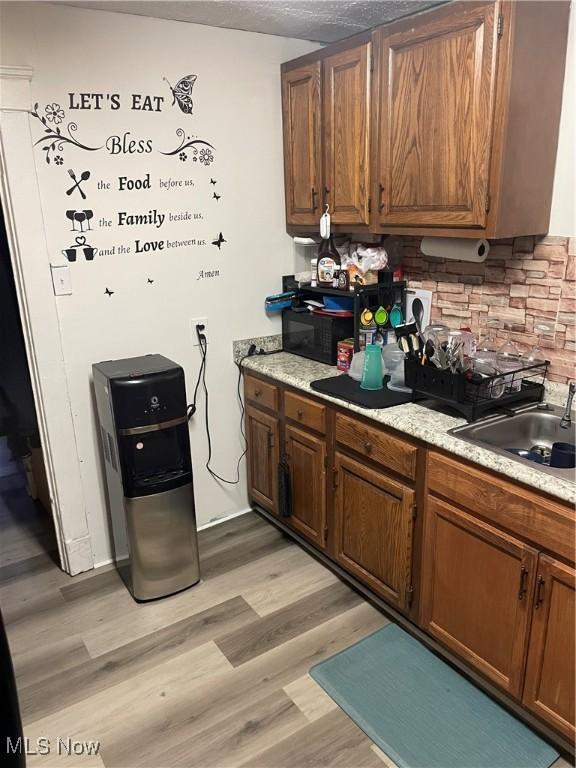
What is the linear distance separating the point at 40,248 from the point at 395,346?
5.07 feet

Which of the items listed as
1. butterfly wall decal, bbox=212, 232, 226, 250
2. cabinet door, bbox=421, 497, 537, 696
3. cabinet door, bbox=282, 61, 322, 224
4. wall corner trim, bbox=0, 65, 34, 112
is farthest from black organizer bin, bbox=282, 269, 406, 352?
wall corner trim, bbox=0, 65, 34, 112

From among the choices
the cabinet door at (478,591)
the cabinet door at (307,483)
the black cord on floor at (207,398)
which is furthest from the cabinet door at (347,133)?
the cabinet door at (478,591)

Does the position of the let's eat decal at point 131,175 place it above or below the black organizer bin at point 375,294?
above

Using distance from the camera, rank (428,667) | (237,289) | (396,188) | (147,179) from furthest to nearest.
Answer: (237,289) < (147,179) < (396,188) < (428,667)

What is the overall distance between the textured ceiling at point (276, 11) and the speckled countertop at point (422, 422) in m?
1.49

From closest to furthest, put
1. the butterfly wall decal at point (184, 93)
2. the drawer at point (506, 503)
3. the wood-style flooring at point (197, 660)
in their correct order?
the drawer at point (506, 503) < the wood-style flooring at point (197, 660) < the butterfly wall decal at point (184, 93)

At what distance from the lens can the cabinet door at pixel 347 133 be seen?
7.78 ft

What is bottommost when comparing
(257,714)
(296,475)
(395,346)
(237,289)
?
(257,714)

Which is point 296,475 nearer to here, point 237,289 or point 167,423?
point 167,423

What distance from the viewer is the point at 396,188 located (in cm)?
233

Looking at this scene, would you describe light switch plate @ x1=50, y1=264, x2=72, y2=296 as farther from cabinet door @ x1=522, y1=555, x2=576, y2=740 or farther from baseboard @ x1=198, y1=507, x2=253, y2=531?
cabinet door @ x1=522, y1=555, x2=576, y2=740

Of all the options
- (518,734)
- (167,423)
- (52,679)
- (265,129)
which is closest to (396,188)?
(265,129)

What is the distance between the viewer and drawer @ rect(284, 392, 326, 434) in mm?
2451

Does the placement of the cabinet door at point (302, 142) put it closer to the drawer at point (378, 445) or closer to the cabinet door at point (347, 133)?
the cabinet door at point (347, 133)
